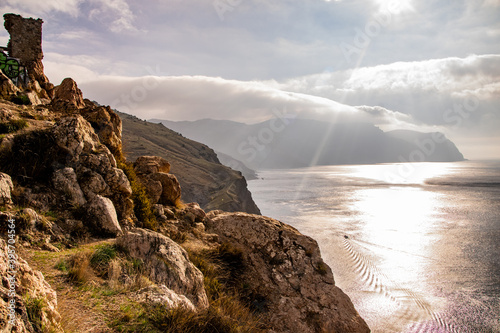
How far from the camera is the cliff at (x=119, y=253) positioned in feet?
12.2

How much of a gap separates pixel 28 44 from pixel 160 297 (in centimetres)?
1877

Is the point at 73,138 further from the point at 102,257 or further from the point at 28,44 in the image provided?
the point at 28,44

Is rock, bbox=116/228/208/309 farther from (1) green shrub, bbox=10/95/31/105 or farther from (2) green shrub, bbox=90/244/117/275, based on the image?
(1) green shrub, bbox=10/95/31/105

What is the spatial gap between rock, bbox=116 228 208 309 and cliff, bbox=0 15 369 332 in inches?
0.9

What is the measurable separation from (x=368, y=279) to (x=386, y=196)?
2848 inches

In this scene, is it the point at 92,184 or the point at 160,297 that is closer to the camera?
the point at 160,297

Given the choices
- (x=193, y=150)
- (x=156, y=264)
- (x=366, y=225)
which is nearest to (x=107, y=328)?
(x=156, y=264)

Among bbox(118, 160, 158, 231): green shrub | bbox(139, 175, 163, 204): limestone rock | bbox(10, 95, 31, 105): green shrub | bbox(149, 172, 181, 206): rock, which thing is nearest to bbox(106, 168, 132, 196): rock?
bbox(118, 160, 158, 231): green shrub

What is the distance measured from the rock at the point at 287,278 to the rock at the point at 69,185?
4.19 meters

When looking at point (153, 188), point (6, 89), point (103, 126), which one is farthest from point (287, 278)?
point (6, 89)

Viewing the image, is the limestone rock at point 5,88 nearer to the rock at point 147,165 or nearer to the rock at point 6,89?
the rock at point 6,89

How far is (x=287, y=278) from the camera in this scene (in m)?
7.94

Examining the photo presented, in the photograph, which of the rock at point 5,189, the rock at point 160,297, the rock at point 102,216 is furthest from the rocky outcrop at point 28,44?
the rock at point 160,297

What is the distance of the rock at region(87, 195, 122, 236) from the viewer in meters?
6.73
